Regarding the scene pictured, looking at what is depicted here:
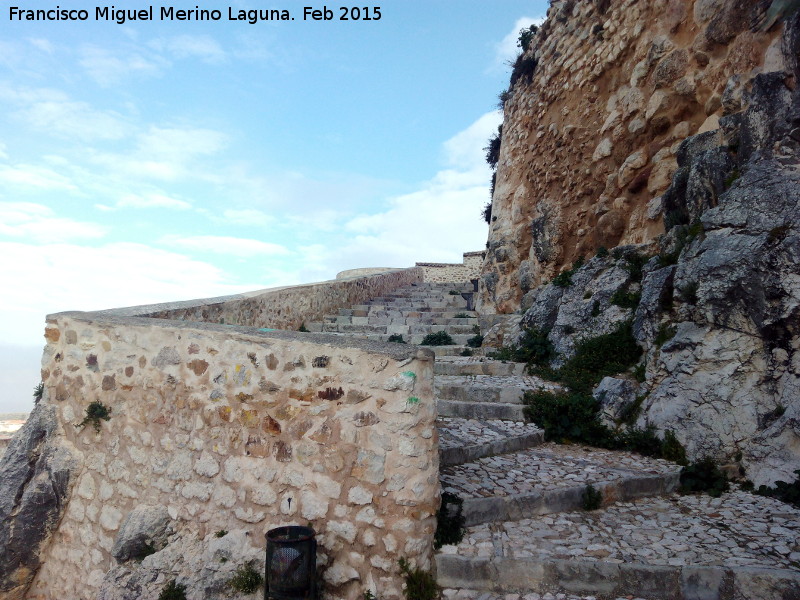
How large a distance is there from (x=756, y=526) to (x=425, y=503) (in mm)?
2162

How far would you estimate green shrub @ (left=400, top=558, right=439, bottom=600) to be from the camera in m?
2.62

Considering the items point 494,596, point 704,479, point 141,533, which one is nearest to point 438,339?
point 704,479

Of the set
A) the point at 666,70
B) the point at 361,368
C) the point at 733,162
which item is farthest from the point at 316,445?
the point at 666,70

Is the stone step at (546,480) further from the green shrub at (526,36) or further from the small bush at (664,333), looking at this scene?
the green shrub at (526,36)

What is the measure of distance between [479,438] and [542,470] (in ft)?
2.11

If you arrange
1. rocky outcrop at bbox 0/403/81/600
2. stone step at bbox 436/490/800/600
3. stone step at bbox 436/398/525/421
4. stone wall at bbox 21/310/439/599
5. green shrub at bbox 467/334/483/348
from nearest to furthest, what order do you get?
1. stone step at bbox 436/490/800/600
2. stone wall at bbox 21/310/439/599
3. rocky outcrop at bbox 0/403/81/600
4. stone step at bbox 436/398/525/421
5. green shrub at bbox 467/334/483/348

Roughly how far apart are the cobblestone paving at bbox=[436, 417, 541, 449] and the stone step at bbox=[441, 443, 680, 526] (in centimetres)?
19

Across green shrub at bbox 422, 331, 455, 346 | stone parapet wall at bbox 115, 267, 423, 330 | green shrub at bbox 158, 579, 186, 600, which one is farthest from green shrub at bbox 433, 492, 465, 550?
green shrub at bbox 422, 331, 455, 346

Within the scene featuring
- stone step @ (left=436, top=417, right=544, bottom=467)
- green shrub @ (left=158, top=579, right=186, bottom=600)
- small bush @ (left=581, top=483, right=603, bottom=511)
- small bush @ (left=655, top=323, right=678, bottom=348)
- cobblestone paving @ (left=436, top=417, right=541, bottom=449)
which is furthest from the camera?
small bush @ (left=655, top=323, right=678, bottom=348)

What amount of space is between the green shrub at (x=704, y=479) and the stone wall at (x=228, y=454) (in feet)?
7.60

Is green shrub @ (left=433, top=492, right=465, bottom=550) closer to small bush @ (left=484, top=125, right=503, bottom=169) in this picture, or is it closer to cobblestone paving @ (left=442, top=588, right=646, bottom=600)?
cobblestone paving @ (left=442, top=588, right=646, bottom=600)

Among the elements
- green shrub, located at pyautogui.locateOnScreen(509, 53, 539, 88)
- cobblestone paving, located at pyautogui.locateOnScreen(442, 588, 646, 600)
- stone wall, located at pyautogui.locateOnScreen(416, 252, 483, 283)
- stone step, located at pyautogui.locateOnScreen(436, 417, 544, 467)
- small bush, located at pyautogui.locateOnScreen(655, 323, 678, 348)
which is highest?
green shrub, located at pyautogui.locateOnScreen(509, 53, 539, 88)

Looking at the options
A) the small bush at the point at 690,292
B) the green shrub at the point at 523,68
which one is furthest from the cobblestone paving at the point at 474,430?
the green shrub at the point at 523,68

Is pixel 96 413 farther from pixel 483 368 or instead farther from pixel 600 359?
pixel 600 359
